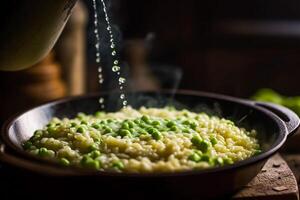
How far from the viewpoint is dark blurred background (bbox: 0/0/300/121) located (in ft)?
20.4

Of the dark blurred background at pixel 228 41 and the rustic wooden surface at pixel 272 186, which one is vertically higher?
the dark blurred background at pixel 228 41

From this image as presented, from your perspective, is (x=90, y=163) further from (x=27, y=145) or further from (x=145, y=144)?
(x=27, y=145)

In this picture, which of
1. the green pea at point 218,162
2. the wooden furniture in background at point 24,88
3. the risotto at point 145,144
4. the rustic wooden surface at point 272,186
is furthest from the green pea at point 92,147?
the wooden furniture in background at point 24,88

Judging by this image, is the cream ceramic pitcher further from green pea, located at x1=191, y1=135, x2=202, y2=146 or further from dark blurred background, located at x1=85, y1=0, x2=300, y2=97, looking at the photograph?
dark blurred background, located at x1=85, y1=0, x2=300, y2=97

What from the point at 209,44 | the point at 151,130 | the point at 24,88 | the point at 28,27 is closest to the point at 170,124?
the point at 151,130

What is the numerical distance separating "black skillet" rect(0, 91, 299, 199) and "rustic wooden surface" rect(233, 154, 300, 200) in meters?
0.10

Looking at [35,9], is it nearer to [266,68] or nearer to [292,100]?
[292,100]

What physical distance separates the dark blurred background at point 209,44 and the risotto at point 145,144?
311 centimetres

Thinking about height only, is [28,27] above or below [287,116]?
above

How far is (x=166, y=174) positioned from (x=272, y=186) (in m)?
0.66

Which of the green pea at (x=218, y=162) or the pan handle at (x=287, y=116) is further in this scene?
the pan handle at (x=287, y=116)

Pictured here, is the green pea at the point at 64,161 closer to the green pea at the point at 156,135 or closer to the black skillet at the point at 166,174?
the black skillet at the point at 166,174

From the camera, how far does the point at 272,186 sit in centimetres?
240

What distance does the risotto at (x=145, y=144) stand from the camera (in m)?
2.21
